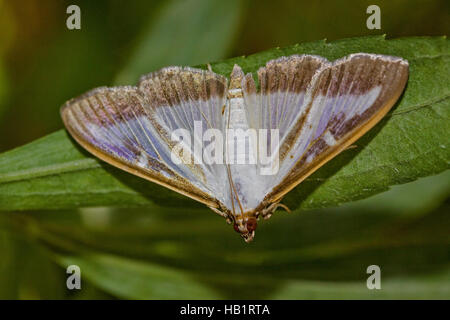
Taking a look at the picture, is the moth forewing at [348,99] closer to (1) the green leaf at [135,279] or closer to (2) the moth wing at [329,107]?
(2) the moth wing at [329,107]

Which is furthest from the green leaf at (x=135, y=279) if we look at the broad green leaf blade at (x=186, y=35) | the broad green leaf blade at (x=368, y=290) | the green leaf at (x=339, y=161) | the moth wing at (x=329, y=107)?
the broad green leaf blade at (x=186, y=35)

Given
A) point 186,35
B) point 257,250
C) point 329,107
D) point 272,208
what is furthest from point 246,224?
point 186,35

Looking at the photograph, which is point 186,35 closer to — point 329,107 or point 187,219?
point 187,219

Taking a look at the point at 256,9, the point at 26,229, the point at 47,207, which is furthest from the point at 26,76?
the point at 256,9

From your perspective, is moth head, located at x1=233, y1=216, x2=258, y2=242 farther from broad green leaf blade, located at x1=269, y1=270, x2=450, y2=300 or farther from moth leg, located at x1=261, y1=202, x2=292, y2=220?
broad green leaf blade, located at x1=269, y1=270, x2=450, y2=300

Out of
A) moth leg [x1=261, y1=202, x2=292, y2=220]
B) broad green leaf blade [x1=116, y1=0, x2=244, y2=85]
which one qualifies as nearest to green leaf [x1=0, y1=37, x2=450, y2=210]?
moth leg [x1=261, y1=202, x2=292, y2=220]

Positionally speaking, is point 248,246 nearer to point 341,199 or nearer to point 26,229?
point 341,199
